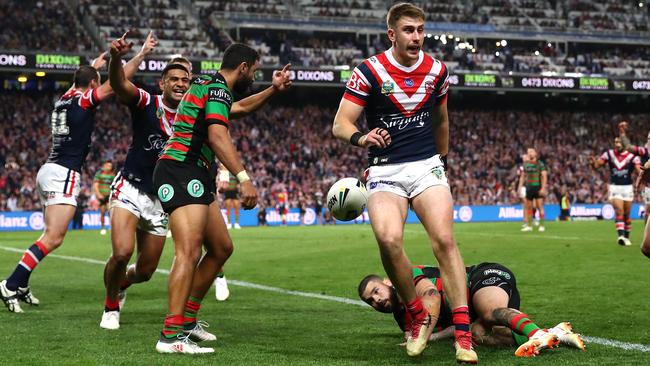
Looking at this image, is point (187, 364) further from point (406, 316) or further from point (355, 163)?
point (355, 163)

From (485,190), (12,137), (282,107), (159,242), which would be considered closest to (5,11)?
(12,137)

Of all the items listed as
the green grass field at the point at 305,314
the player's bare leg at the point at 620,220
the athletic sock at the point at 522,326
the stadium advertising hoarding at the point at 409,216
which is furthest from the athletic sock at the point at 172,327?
the stadium advertising hoarding at the point at 409,216

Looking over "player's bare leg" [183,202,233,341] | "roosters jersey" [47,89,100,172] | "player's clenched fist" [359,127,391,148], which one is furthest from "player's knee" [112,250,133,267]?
"player's clenched fist" [359,127,391,148]

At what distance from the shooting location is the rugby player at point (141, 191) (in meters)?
8.09

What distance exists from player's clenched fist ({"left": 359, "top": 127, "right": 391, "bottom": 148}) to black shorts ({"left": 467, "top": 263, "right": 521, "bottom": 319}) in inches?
57.5

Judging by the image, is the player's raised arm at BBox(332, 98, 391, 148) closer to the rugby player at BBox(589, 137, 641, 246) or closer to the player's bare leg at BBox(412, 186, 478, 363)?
the player's bare leg at BBox(412, 186, 478, 363)

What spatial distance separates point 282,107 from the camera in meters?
51.3

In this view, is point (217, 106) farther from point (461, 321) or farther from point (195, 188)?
point (461, 321)

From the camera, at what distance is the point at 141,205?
27.3ft

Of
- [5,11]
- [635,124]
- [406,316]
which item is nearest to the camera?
[406,316]

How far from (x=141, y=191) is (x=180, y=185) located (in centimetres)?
172

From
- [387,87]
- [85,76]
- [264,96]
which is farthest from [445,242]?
[85,76]

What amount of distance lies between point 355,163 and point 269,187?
6.03m

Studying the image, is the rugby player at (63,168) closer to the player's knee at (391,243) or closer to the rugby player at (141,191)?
the rugby player at (141,191)
